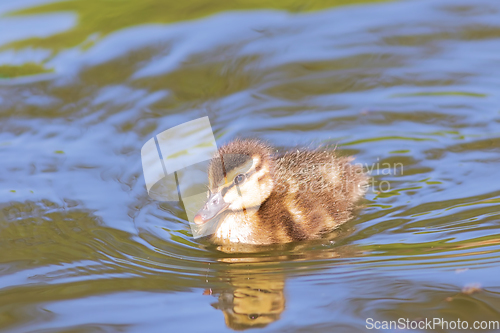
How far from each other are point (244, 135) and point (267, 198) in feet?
3.75

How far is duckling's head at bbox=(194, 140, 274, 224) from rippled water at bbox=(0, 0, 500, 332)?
28cm

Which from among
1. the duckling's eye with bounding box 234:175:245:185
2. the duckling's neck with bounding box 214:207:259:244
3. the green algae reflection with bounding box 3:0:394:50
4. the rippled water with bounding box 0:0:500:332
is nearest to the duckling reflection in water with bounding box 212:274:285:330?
the rippled water with bounding box 0:0:500:332

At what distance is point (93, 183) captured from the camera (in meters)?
3.73

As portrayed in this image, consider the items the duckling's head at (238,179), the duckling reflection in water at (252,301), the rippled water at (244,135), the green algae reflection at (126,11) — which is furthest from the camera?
the green algae reflection at (126,11)

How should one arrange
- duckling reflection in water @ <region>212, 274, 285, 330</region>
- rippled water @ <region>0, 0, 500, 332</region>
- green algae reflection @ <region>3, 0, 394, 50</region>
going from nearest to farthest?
duckling reflection in water @ <region>212, 274, 285, 330</region>, rippled water @ <region>0, 0, 500, 332</region>, green algae reflection @ <region>3, 0, 394, 50</region>

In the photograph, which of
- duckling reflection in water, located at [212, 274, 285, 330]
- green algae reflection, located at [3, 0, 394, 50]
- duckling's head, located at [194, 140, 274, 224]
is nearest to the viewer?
duckling reflection in water, located at [212, 274, 285, 330]

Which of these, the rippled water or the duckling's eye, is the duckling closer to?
the duckling's eye

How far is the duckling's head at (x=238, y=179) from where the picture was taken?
128 inches

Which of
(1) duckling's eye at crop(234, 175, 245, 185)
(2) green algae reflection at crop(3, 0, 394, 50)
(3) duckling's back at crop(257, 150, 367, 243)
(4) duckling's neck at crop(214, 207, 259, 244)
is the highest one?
(2) green algae reflection at crop(3, 0, 394, 50)

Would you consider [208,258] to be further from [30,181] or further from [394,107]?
[394,107]

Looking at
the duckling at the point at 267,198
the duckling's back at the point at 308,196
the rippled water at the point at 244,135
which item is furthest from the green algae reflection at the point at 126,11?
the duckling at the point at 267,198

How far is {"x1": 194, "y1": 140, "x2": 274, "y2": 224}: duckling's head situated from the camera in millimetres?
3248

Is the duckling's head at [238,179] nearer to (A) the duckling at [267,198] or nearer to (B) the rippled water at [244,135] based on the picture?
(A) the duckling at [267,198]

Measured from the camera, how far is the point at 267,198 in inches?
136
